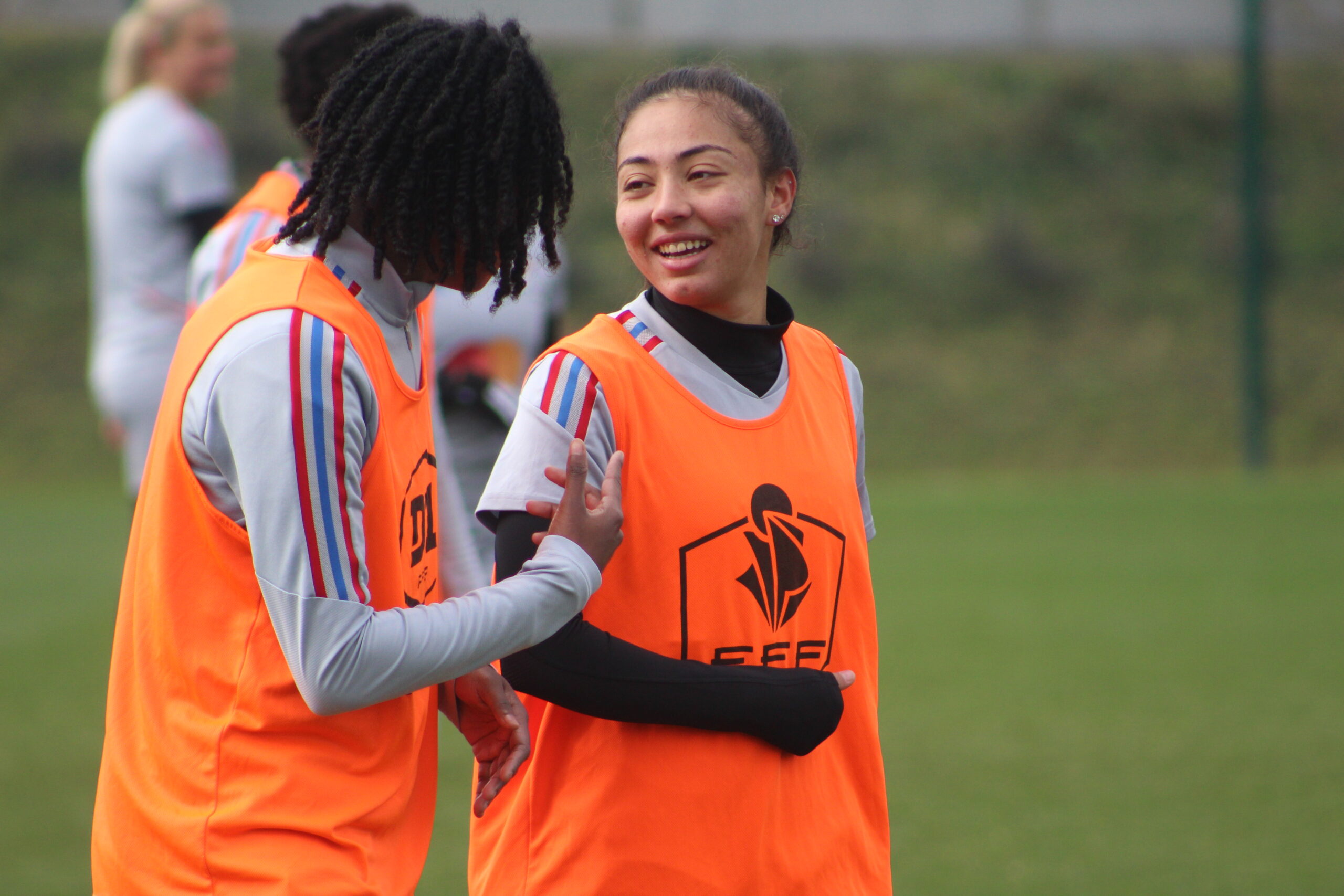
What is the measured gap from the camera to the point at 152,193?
373cm

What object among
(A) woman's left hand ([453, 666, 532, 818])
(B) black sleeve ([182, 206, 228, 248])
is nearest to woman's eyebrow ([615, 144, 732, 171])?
(A) woman's left hand ([453, 666, 532, 818])

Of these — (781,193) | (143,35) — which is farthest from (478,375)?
(781,193)

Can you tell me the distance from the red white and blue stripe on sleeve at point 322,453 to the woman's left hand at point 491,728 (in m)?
0.36

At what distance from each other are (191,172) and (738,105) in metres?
2.28

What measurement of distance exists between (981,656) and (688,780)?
15.8 ft

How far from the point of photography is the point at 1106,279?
17672mm

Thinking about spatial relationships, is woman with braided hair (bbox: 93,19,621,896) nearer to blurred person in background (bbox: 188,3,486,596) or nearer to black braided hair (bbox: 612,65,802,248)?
black braided hair (bbox: 612,65,802,248)

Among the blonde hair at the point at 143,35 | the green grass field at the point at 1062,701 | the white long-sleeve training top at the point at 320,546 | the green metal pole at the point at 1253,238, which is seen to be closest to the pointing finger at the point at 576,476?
the white long-sleeve training top at the point at 320,546

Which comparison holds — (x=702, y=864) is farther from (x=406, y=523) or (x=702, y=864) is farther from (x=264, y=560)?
(x=264, y=560)

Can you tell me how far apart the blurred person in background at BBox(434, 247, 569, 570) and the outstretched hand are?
177 cm

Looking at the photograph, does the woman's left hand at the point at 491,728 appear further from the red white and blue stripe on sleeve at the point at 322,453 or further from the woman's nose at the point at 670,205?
the woman's nose at the point at 670,205

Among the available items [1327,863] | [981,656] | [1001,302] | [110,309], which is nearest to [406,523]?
[110,309]

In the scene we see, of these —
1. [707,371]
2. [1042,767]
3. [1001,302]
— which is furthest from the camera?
[1001,302]

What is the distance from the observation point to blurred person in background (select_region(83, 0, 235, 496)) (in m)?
3.68
